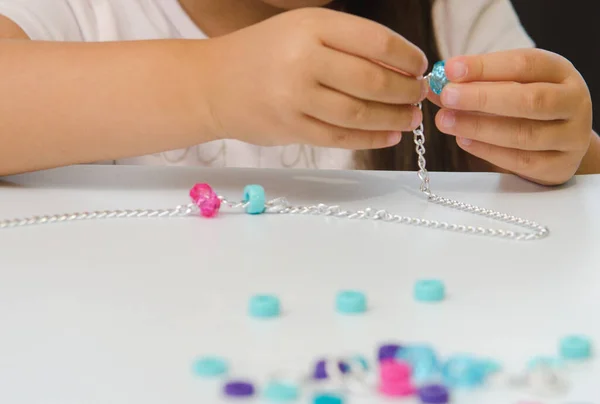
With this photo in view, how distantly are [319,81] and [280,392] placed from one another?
34 centimetres

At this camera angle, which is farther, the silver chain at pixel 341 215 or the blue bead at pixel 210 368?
the silver chain at pixel 341 215

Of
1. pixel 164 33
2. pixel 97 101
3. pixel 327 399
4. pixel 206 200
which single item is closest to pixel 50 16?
pixel 164 33

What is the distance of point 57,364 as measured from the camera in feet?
1.13

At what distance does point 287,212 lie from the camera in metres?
0.63

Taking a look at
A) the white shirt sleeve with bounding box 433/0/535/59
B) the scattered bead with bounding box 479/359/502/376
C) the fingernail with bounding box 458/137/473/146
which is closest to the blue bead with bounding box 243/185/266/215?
the fingernail with bounding box 458/137/473/146

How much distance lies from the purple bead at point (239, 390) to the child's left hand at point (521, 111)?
0.39 meters

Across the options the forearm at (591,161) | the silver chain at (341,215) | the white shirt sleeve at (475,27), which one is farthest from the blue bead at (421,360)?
the white shirt sleeve at (475,27)

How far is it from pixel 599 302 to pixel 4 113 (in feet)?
1.85

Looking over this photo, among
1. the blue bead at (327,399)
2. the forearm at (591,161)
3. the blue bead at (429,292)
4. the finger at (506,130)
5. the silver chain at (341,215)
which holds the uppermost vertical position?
the finger at (506,130)

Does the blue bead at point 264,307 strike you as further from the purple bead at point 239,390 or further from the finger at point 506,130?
the finger at point 506,130

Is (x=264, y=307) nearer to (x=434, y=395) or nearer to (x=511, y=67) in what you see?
(x=434, y=395)

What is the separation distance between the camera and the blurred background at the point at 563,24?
1.55 metres

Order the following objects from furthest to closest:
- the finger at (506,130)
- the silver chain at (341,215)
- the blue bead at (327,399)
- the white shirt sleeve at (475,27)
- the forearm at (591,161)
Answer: the white shirt sleeve at (475,27) → the forearm at (591,161) → the finger at (506,130) → the silver chain at (341,215) → the blue bead at (327,399)

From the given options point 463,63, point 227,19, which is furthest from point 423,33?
point 463,63
